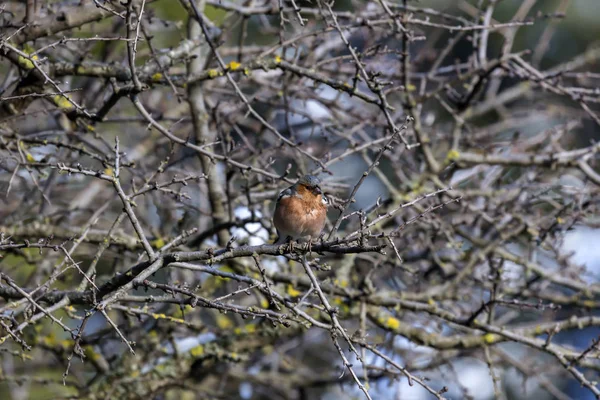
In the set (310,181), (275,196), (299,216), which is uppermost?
(275,196)

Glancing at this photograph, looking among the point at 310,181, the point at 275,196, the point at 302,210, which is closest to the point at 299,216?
the point at 302,210

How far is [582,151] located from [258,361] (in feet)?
12.4

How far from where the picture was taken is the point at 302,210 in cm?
438

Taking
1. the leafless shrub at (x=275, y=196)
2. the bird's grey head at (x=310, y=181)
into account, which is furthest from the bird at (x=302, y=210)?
the leafless shrub at (x=275, y=196)

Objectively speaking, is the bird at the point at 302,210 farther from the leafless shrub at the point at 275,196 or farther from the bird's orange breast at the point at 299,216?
the leafless shrub at the point at 275,196

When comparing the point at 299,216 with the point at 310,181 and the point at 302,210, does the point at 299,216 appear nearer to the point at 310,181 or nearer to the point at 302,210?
the point at 302,210

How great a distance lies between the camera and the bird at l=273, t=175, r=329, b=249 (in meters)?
4.38

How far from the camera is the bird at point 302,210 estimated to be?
172 inches

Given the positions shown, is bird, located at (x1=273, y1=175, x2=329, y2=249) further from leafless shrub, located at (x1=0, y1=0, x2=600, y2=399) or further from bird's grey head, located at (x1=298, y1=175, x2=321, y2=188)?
leafless shrub, located at (x1=0, y1=0, x2=600, y2=399)

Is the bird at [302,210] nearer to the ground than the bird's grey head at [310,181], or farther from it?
nearer to the ground

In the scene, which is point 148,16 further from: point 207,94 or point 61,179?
point 61,179

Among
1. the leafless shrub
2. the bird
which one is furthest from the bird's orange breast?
the leafless shrub

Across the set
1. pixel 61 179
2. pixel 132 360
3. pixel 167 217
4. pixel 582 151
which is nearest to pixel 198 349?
pixel 132 360

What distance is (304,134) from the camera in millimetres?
8648
